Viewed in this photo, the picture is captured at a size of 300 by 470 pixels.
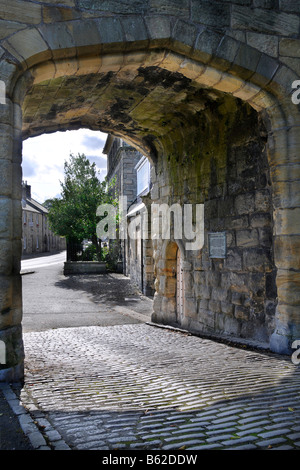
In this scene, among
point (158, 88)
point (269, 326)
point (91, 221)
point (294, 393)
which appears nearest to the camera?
point (294, 393)

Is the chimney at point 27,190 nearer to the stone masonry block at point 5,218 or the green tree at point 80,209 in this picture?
the green tree at point 80,209

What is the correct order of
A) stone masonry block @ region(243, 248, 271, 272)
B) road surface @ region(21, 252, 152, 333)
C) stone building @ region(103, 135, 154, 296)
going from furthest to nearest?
stone building @ region(103, 135, 154, 296), road surface @ region(21, 252, 152, 333), stone masonry block @ region(243, 248, 271, 272)

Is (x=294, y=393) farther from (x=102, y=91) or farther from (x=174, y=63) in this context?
(x=102, y=91)

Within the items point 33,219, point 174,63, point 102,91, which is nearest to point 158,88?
point 102,91

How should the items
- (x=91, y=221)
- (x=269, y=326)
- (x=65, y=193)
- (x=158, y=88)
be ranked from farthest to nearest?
(x=65, y=193), (x=91, y=221), (x=158, y=88), (x=269, y=326)

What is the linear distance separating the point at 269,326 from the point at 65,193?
19.2m

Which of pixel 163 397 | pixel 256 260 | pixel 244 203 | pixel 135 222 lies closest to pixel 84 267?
pixel 135 222

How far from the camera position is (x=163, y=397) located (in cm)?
310

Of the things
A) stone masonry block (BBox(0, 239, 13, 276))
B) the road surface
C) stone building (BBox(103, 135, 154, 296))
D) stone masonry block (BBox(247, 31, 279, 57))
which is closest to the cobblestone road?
stone masonry block (BBox(0, 239, 13, 276))

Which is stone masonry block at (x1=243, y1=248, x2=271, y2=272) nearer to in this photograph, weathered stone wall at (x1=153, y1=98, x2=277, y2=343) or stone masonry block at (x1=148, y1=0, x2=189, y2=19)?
weathered stone wall at (x1=153, y1=98, x2=277, y2=343)

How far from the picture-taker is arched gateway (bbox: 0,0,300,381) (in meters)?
3.62

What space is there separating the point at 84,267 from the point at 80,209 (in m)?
3.02

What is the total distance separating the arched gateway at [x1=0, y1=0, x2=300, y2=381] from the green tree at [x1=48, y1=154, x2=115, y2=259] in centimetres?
1363

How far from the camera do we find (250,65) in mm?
4387
